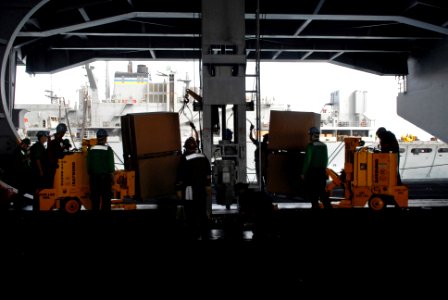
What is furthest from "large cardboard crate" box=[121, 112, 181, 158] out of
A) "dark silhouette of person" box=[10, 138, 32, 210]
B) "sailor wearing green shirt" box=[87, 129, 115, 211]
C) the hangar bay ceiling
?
"dark silhouette of person" box=[10, 138, 32, 210]

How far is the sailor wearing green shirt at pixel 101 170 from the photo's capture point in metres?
8.94

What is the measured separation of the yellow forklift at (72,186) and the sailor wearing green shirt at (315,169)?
3754 millimetres

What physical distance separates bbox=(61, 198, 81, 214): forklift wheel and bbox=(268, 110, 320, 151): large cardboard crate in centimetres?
450

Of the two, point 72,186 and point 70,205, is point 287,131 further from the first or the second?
point 70,205

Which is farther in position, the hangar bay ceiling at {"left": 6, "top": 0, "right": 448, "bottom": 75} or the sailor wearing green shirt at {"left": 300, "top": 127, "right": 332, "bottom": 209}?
the hangar bay ceiling at {"left": 6, "top": 0, "right": 448, "bottom": 75}

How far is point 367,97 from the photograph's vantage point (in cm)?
3884

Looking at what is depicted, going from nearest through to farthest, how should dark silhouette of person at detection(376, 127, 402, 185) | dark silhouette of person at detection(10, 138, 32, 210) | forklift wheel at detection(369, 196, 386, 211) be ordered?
forklift wheel at detection(369, 196, 386, 211) → dark silhouette of person at detection(376, 127, 402, 185) → dark silhouette of person at detection(10, 138, 32, 210)

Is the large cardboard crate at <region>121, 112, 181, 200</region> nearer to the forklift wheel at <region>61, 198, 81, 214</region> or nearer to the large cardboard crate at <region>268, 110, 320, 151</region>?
the forklift wheel at <region>61, 198, 81, 214</region>

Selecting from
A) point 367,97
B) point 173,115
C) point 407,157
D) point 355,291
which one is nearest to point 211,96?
point 173,115

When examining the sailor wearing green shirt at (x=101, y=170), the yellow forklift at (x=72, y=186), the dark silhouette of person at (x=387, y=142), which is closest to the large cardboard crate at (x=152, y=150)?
the yellow forklift at (x=72, y=186)

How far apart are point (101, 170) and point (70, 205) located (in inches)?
48.9

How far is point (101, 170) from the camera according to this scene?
895 cm

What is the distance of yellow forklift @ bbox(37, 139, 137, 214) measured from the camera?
9453 millimetres

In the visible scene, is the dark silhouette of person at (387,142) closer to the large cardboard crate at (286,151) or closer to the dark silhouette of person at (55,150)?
the large cardboard crate at (286,151)
